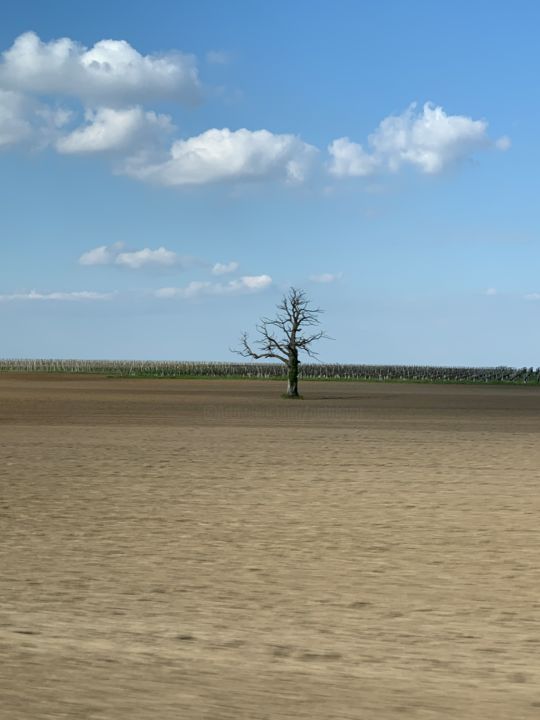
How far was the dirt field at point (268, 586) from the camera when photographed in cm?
704

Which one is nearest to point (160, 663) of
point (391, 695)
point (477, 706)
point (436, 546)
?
point (391, 695)

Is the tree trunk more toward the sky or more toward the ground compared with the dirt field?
more toward the sky

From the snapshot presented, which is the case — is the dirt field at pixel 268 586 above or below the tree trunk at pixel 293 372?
below

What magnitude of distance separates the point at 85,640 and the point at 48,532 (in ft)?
19.0

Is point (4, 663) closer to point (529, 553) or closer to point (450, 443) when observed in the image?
point (529, 553)

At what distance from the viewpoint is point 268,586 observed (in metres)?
10.5

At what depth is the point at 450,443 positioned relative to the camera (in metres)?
28.9

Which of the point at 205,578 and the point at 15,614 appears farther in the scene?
the point at 205,578

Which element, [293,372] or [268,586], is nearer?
[268,586]

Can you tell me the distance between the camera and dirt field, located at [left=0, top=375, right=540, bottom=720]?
277 inches

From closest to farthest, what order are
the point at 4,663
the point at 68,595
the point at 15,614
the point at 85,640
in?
the point at 4,663 → the point at 85,640 → the point at 15,614 → the point at 68,595

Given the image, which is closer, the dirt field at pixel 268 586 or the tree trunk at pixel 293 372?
the dirt field at pixel 268 586

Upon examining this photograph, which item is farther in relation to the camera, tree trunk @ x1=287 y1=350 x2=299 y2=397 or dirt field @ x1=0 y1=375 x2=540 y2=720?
tree trunk @ x1=287 y1=350 x2=299 y2=397

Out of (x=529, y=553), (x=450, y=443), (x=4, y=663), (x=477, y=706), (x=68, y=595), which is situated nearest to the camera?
(x=477, y=706)
